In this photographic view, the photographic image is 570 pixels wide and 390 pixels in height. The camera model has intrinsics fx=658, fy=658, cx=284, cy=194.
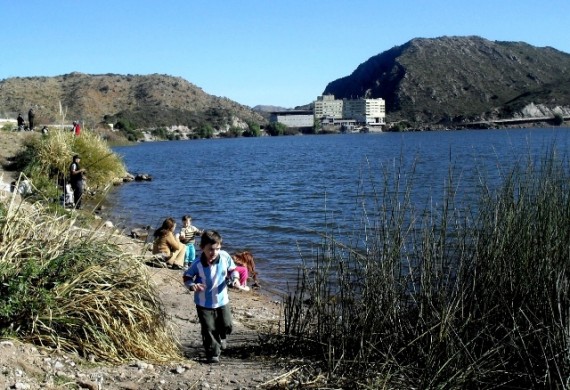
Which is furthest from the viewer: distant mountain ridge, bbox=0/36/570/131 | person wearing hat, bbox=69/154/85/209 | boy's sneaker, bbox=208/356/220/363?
distant mountain ridge, bbox=0/36/570/131

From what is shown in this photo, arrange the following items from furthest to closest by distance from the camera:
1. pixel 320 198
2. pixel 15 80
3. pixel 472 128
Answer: pixel 472 128, pixel 15 80, pixel 320 198

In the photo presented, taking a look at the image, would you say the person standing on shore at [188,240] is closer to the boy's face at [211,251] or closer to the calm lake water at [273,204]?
the calm lake water at [273,204]

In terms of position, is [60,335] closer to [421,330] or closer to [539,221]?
[421,330]

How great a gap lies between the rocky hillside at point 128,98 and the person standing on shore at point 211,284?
435ft

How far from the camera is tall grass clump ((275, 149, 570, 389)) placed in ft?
18.6

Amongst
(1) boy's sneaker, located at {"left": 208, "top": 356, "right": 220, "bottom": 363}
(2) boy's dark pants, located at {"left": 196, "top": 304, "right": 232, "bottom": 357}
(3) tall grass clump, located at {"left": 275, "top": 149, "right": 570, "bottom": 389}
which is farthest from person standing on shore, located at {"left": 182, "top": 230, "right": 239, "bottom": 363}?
(3) tall grass clump, located at {"left": 275, "top": 149, "right": 570, "bottom": 389}

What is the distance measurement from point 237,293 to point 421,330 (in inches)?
242

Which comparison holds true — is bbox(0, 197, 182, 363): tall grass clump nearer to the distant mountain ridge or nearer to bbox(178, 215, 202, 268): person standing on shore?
bbox(178, 215, 202, 268): person standing on shore

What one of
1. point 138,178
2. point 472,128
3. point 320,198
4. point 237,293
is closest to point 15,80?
point 472,128

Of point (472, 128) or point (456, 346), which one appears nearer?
point (456, 346)

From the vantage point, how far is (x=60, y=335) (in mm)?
6090

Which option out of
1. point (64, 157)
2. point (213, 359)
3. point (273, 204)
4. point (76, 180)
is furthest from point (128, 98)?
point (213, 359)

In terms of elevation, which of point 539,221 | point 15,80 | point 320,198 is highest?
point 15,80

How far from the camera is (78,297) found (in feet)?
20.5
